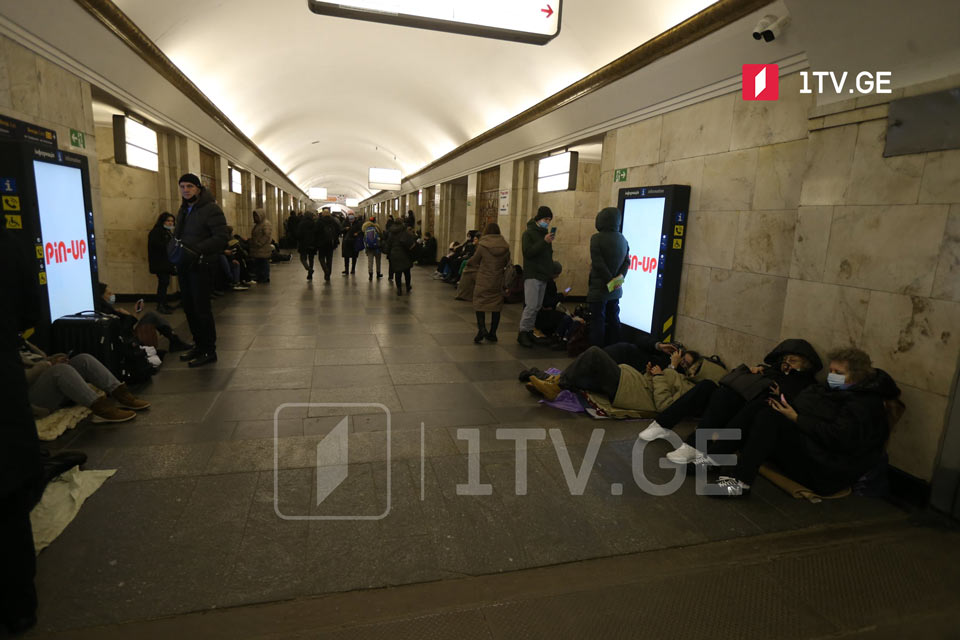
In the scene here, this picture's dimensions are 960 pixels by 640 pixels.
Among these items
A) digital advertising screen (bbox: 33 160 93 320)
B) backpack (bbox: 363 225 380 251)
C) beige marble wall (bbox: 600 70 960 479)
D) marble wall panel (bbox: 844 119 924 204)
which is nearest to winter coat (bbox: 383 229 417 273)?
backpack (bbox: 363 225 380 251)

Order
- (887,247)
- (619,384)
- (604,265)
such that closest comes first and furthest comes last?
(887,247) → (619,384) → (604,265)

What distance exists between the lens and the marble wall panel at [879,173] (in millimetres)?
3424

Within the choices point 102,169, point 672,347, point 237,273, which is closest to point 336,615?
point 672,347

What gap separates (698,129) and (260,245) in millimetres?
10736

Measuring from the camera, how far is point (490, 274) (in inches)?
285

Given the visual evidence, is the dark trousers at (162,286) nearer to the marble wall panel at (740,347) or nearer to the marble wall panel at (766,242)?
the marble wall panel at (740,347)

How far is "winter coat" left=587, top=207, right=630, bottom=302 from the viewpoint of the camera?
638 centimetres

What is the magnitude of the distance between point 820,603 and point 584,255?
406 inches

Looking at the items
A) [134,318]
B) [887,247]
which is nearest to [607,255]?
[887,247]

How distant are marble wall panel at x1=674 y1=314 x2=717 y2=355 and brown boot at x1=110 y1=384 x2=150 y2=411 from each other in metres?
5.60

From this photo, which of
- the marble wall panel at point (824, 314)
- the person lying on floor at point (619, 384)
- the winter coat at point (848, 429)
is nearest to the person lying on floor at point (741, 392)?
the marble wall panel at point (824, 314)

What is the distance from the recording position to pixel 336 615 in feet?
7.42

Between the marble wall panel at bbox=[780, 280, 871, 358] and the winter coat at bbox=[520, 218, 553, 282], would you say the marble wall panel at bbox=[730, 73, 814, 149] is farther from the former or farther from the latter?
the winter coat at bbox=[520, 218, 553, 282]

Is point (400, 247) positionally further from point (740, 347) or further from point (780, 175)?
point (780, 175)
